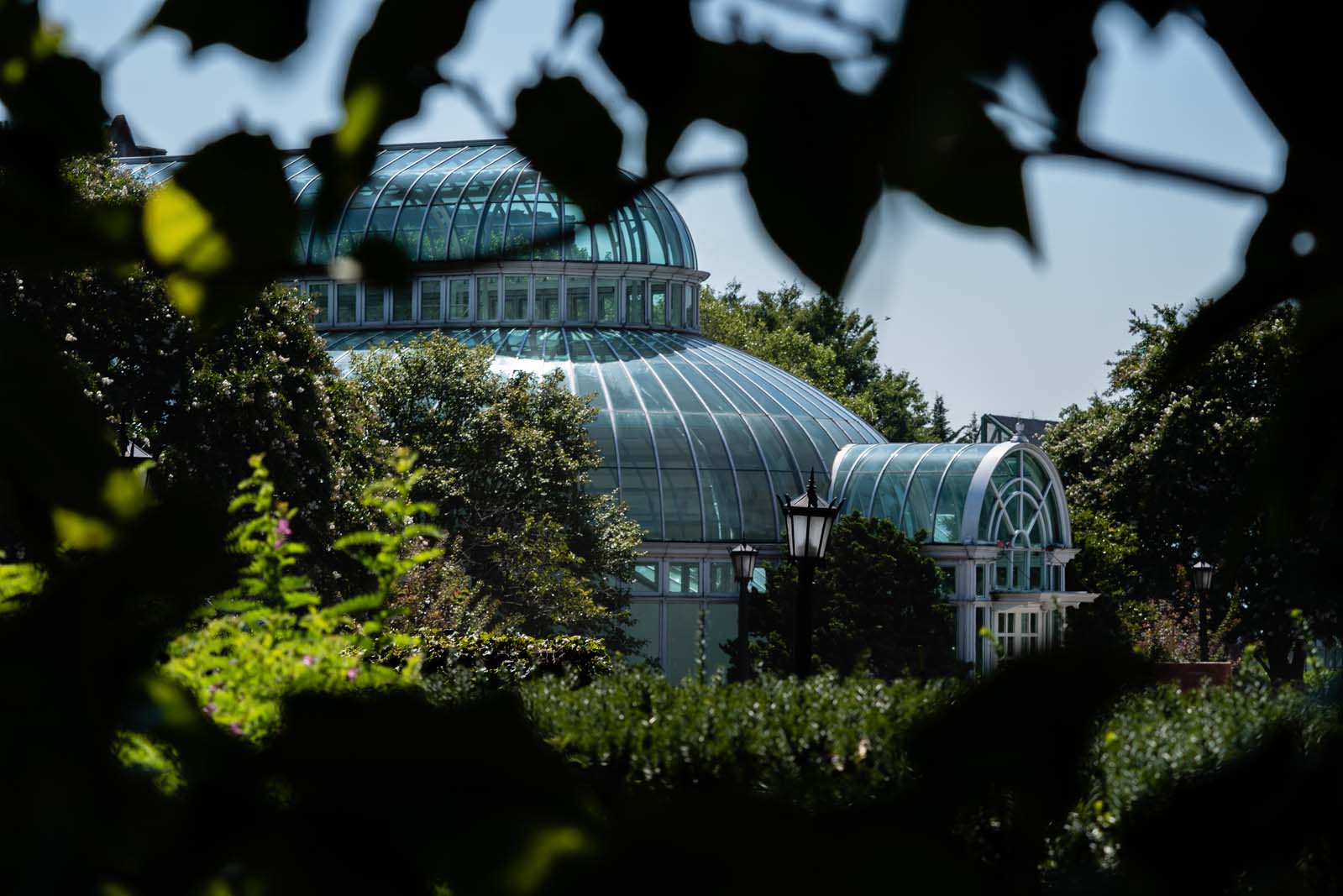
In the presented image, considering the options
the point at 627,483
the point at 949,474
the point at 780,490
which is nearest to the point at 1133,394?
the point at 949,474

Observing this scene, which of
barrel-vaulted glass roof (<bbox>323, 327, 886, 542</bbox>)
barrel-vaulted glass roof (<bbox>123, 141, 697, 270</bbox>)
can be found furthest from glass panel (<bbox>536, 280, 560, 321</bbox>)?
barrel-vaulted glass roof (<bbox>123, 141, 697, 270</bbox>)

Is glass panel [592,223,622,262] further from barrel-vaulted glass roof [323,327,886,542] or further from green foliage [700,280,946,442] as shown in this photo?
green foliage [700,280,946,442]

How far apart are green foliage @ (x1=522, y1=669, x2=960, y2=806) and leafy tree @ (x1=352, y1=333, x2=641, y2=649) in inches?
737

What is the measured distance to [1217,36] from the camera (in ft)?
2.92

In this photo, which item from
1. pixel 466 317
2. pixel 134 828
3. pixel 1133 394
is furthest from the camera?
pixel 466 317

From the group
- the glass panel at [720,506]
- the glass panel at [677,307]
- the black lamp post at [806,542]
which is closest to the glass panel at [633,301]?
the glass panel at [677,307]

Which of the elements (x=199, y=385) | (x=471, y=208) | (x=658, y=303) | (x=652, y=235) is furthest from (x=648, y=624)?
(x=199, y=385)

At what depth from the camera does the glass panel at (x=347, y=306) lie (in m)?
41.6

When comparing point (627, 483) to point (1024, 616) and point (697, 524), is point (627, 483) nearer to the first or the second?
point (697, 524)

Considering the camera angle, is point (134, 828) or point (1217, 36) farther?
point (1217, 36)

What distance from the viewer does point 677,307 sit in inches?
1730

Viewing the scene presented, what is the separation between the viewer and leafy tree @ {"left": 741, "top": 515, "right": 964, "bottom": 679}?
30141 mm

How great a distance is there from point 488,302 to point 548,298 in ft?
5.30

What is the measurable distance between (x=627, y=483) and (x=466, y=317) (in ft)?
26.3
